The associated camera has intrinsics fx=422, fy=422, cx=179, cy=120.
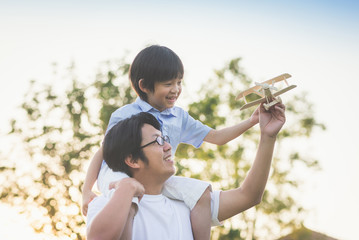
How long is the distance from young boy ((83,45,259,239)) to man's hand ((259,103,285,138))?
343mm

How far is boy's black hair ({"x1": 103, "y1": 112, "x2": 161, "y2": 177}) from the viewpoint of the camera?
2.59 metres

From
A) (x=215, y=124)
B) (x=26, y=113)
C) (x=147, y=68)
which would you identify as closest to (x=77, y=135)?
(x=26, y=113)

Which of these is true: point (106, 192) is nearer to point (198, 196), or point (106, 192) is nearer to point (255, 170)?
point (198, 196)

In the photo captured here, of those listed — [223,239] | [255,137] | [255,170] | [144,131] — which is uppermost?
[144,131]

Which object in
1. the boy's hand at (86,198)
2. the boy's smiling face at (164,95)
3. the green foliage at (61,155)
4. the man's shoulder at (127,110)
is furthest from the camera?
the green foliage at (61,155)

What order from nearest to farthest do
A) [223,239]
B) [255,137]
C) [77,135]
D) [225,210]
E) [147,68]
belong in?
[225,210], [147,68], [77,135], [223,239], [255,137]

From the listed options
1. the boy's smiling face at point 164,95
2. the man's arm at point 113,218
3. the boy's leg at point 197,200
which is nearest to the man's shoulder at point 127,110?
the boy's smiling face at point 164,95

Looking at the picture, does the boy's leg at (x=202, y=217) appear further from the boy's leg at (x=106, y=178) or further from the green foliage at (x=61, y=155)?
the green foliage at (x=61, y=155)

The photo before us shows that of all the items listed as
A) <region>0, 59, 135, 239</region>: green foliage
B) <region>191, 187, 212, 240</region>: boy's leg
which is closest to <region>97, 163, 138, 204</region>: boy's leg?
<region>191, 187, 212, 240</region>: boy's leg

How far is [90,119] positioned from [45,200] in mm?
3253

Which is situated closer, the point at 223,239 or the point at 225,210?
the point at 225,210

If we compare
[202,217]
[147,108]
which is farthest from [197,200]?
[147,108]

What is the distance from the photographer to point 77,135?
14.8 metres

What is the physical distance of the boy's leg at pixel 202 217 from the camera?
2.71 m
